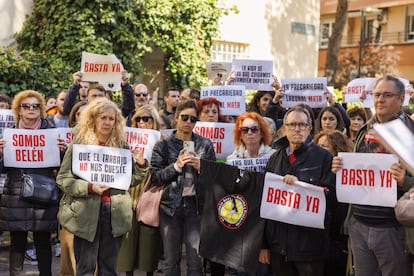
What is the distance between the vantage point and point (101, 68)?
28.7ft

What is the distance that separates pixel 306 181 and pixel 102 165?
1828mm

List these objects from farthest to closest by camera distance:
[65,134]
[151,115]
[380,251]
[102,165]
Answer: [151,115] < [65,134] < [102,165] < [380,251]

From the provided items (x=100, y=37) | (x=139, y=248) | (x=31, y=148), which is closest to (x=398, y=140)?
(x=139, y=248)

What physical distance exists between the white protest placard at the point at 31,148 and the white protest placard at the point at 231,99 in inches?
115

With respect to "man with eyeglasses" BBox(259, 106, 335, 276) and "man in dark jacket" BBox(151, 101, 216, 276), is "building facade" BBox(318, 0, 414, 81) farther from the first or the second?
"man with eyeglasses" BBox(259, 106, 335, 276)

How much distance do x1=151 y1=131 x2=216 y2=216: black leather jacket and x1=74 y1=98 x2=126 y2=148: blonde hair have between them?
0.46 m

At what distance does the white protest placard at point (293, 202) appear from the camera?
208 inches

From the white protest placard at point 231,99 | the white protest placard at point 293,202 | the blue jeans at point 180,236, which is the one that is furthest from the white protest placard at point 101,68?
the white protest placard at point 293,202

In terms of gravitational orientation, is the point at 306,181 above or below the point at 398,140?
below

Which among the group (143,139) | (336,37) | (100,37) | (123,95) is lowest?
(143,139)

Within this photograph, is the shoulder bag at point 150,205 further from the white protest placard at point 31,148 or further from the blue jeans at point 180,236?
the white protest placard at point 31,148

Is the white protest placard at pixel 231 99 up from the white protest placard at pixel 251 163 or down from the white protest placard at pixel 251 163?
up

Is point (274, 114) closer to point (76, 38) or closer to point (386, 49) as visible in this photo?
point (76, 38)

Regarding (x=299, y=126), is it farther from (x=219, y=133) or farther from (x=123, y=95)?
(x=123, y=95)
